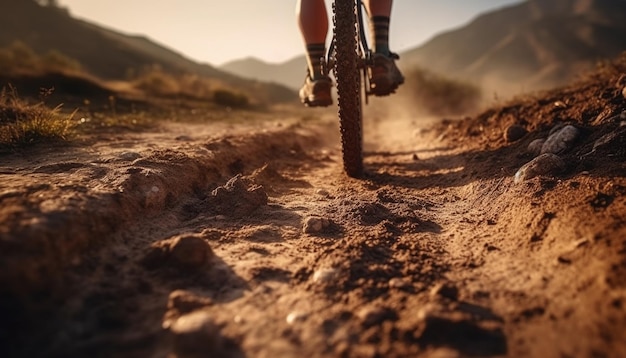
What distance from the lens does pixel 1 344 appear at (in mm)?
999

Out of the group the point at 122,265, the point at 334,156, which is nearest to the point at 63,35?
the point at 334,156

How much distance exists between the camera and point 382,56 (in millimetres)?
2891

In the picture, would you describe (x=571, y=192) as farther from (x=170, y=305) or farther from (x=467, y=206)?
(x=170, y=305)

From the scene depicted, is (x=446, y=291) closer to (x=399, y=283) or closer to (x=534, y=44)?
(x=399, y=283)

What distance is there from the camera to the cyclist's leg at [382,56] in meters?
2.88

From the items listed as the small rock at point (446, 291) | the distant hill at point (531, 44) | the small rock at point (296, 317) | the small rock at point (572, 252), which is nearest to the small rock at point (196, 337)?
the small rock at point (296, 317)

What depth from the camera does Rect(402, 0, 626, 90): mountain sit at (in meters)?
35.7

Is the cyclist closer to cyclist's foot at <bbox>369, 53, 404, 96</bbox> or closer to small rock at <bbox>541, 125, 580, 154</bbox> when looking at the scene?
cyclist's foot at <bbox>369, 53, 404, 96</bbox>

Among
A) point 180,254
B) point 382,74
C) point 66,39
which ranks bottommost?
point 180,254

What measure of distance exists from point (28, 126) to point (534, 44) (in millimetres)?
53198

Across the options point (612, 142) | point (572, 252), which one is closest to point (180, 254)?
point (572, 252)

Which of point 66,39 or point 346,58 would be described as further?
point 66,39

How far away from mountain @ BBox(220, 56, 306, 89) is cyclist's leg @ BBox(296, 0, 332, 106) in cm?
9305

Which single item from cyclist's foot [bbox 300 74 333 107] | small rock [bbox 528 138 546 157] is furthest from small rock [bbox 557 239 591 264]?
cyclist's foot [bbox 300 74 333 107]
